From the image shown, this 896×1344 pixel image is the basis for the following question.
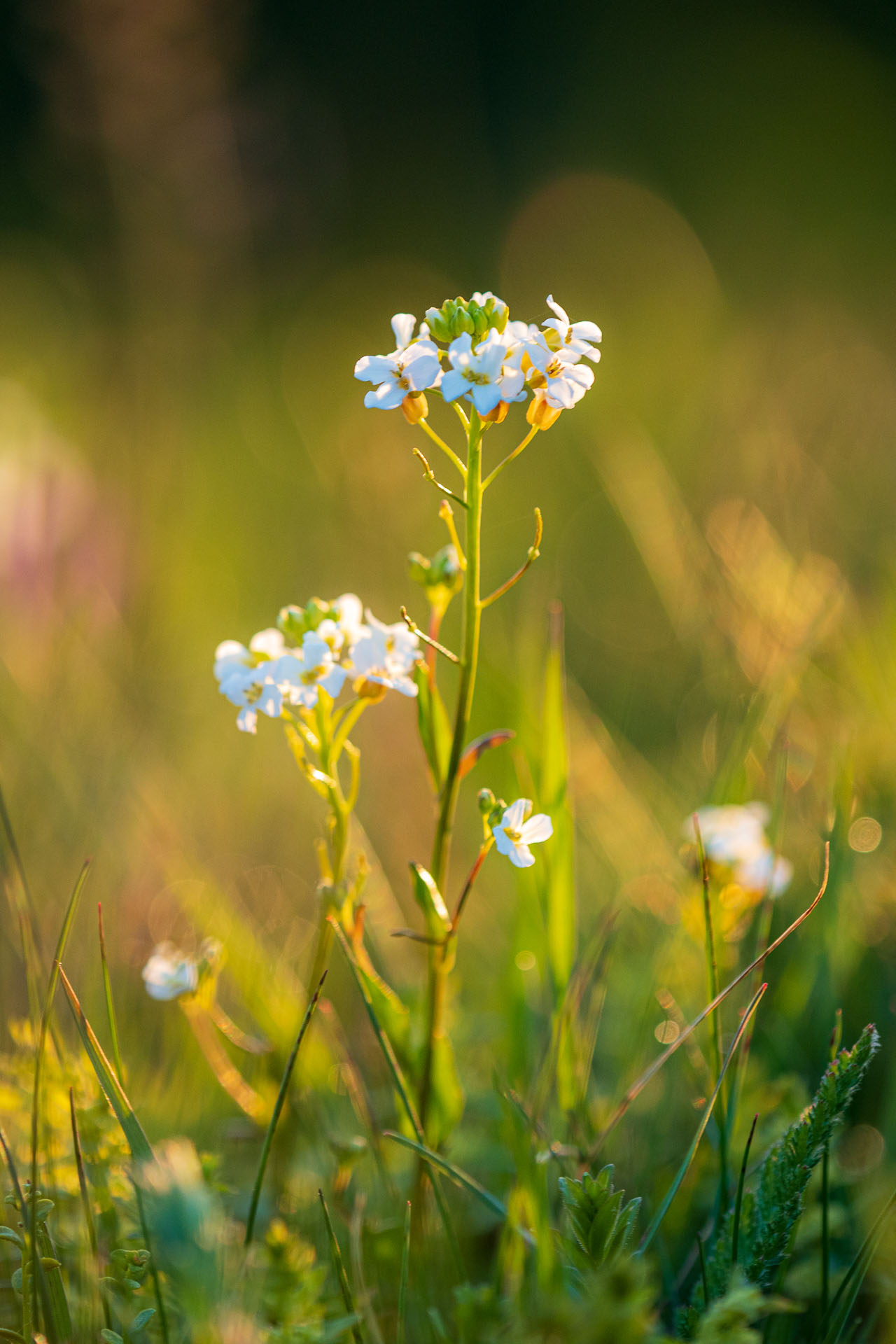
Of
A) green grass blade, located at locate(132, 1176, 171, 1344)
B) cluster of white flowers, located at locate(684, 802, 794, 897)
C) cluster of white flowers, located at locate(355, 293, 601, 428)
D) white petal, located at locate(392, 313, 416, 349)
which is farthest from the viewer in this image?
cluster of white flowers, located at locate(684, 802, 794, 897)

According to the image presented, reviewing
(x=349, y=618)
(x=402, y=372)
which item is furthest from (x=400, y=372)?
(x=349, y=618)

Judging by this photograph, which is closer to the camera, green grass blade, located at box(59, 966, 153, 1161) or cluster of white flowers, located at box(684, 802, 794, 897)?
green grass blade, located at box(59, 966, 153, 1161)

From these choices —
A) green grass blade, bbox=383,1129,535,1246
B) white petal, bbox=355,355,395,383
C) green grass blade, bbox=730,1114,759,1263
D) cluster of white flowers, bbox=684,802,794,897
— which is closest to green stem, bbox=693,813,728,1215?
green grass blade, bbox=730,1114,759,1263

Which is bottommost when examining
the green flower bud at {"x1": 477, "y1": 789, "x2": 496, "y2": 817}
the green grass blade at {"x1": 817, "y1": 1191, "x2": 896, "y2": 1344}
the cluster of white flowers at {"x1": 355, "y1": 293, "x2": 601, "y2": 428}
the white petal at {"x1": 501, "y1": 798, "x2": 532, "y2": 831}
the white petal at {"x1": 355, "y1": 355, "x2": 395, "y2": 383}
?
the green grass blade at {"x1": 817, "y1": 1191, "x2": 896, "y2": 1344}

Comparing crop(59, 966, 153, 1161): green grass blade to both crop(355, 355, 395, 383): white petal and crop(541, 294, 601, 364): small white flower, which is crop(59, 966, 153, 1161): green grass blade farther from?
crop(541, 294, 601, 364): small white flower

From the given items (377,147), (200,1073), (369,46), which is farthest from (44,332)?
(369,46)

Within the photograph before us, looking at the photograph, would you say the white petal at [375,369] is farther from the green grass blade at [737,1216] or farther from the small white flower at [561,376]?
the green grass blade at [737,1216]

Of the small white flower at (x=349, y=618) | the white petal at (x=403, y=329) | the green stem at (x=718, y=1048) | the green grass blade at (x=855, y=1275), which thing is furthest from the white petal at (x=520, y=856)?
the white petal at (x=403, y=329)

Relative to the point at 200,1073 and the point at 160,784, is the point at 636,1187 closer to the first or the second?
the point at 200,1073

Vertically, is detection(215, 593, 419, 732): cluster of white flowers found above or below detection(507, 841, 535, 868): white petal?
above
